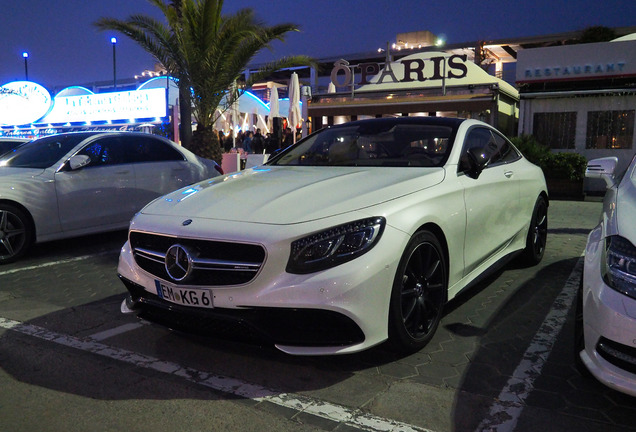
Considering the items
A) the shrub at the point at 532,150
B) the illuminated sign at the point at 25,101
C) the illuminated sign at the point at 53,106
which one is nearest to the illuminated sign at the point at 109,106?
the illuminated sign at the point at 53,106

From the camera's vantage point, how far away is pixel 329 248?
2.73m

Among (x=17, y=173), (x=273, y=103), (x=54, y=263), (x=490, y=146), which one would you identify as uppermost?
(x=273, y=103)

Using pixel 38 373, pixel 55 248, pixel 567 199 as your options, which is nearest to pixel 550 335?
pixel 38 373

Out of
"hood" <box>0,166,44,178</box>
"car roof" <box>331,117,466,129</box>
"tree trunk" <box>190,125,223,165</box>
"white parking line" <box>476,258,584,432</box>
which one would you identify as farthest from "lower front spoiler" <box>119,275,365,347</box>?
"tree trunk" <box>190,125,223,165</box>

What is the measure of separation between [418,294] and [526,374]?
2.42 ft

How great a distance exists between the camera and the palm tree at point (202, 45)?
11.8 m

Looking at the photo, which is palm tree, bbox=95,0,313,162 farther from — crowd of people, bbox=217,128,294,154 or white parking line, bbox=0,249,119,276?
crowd of people, bbox=217,128,294,154

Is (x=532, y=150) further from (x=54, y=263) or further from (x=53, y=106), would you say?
(x=53, y=106)

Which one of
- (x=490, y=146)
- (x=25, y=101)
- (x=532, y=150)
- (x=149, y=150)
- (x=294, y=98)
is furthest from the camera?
(x=25, y=101)

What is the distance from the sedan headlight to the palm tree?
34.7 feet

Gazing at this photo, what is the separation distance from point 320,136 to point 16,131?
2649 cm

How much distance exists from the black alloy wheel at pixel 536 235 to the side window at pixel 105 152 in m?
5.00

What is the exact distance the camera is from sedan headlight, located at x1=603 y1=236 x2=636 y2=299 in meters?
2.32

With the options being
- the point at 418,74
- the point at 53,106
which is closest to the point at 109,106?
the point at 53,106
